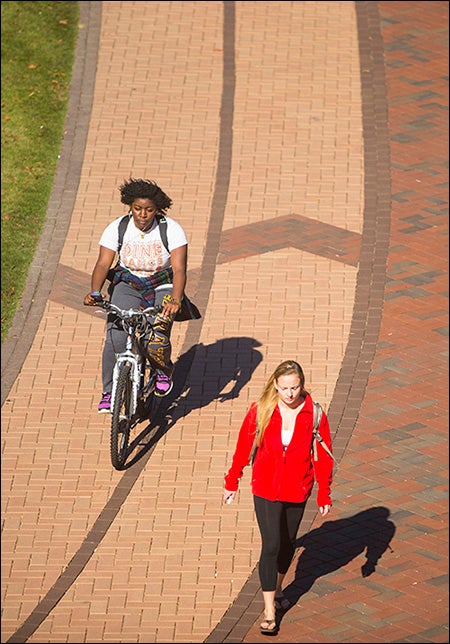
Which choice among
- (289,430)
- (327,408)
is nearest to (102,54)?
(327,408)

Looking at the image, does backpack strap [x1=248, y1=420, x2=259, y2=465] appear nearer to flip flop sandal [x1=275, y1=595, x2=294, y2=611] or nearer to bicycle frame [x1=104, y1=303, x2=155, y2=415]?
flip flop sandal [x1=275, y1=595, x2=294, y2=611]

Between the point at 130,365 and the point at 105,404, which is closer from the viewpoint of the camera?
the point at 130,365

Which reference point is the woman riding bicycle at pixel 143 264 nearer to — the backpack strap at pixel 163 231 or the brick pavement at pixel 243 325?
the backpack strap at pixel 163 231

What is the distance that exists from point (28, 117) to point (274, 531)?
8.86 metres

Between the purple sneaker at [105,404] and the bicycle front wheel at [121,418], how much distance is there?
0.15 meters

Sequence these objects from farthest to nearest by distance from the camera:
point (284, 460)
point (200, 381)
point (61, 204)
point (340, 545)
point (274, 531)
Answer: point (61, 204), point (200, 381), point (340, 545), point (274, 531), point (284, 460)

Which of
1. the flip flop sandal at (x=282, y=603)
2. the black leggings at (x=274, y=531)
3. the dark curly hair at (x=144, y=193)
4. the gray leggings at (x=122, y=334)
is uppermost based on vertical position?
the dark curly hair at (x=144, y=193)

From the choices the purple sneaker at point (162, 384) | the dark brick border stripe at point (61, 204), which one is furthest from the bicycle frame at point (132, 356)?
the dark brick border stripe at point (61, 204)

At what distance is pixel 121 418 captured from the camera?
10.6 m

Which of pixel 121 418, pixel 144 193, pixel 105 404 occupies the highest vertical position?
pixel 144 193

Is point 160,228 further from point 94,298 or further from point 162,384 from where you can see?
point 162,384

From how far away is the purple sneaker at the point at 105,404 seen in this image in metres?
11.0

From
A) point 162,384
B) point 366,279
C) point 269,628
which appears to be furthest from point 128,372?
point 366,279

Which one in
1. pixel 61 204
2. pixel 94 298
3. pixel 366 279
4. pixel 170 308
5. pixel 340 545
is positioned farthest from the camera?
pixel 61 204
